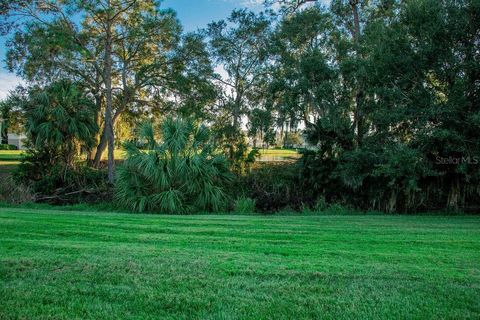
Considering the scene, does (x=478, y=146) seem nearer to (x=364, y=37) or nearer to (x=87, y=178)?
(x=364, y=37)

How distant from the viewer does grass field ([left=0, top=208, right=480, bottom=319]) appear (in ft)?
9.97

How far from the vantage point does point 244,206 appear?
13.0 meters

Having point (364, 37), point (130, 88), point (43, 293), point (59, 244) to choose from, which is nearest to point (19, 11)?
point (130, 88)

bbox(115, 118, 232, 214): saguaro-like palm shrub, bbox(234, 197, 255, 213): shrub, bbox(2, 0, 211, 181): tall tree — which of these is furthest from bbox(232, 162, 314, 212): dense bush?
bbox(2, 0, 211, 181): tall tree

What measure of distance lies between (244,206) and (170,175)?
8.56 feet

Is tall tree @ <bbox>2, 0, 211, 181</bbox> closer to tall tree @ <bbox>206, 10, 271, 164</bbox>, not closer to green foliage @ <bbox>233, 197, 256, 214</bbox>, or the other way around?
tall tree @ <bbox>206, 10, 271, 164</bbox>

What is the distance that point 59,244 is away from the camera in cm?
505

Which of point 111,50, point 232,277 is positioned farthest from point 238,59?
point 232,277

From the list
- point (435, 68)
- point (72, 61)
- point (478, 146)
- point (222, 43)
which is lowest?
point (478, 146)

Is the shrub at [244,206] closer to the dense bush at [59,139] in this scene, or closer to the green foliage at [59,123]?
the dense bush at [59,139]

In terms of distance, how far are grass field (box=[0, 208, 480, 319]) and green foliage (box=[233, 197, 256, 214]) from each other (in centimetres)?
685

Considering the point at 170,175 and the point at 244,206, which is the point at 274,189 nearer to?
the point at 244,206

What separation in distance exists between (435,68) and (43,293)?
11.5 m

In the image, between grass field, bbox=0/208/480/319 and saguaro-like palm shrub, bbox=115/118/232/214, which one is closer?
grass field, bbox=0/208/480/319
